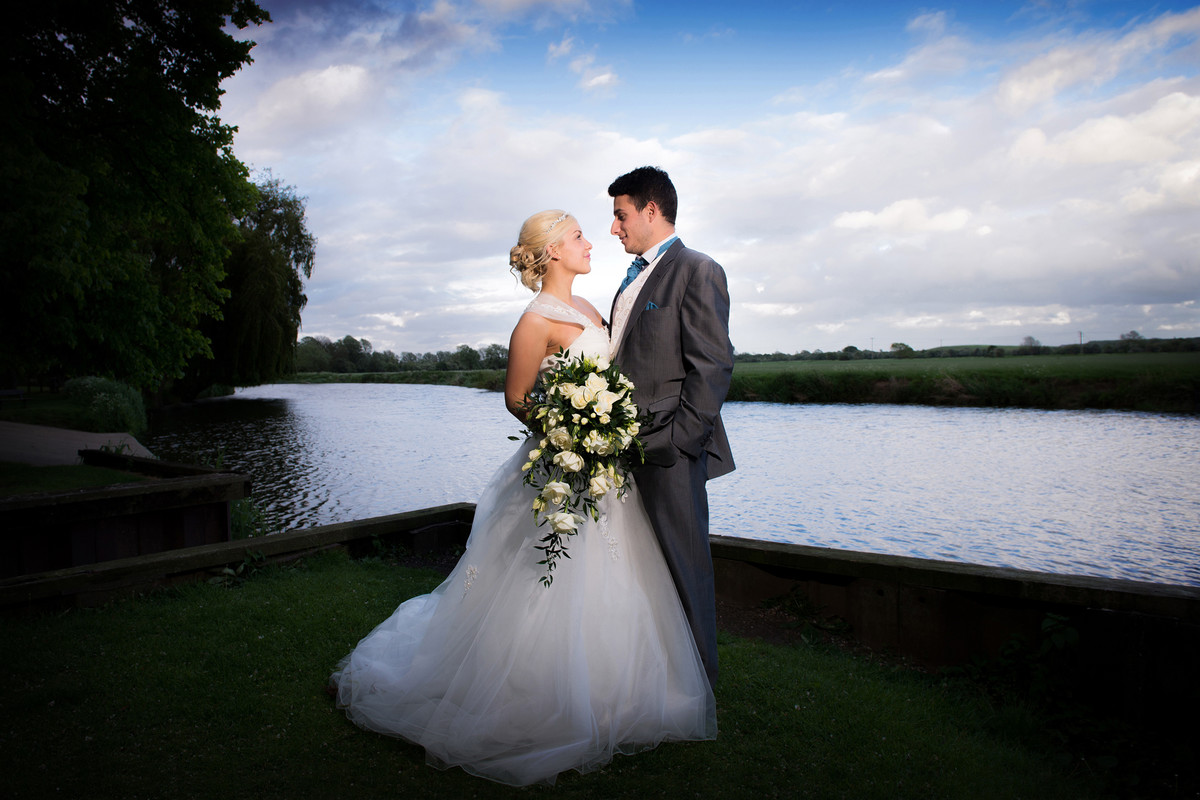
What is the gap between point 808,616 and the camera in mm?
4242

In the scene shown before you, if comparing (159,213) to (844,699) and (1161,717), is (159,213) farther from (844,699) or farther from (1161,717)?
(1161,717)

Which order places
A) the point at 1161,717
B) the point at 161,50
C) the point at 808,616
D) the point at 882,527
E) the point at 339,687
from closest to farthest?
the point at 1161,717
the point at 339,687
the point at 808,616
the point at 161,50
the point at 882,527

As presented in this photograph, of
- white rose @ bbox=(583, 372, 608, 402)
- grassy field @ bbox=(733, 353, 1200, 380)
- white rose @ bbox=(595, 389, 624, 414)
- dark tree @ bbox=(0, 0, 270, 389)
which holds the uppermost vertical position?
dark tree @ bbox=(0, 0, 270, 389)

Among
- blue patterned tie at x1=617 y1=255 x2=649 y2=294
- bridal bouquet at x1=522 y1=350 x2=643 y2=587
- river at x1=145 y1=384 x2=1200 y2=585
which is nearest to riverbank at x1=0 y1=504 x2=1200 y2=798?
bridal bouquet at x1=522 y1=350 x2=643 y2=587

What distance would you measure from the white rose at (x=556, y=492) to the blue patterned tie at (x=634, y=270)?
1.11 m

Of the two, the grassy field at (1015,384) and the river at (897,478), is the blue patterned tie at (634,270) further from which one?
the grassy field at (1015,384)

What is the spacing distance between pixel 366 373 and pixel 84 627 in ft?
284

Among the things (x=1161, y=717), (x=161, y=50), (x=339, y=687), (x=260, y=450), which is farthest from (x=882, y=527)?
(x=260, y=450)

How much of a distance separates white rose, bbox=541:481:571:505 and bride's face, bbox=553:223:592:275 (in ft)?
4.07

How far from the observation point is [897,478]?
14570 millimetres

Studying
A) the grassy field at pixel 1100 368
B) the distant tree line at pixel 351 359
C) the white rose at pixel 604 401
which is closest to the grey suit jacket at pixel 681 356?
the white rose at pixel 604 401

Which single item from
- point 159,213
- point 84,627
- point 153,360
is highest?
point 159,213

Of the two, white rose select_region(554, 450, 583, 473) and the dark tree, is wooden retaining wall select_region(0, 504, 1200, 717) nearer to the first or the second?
white rose select_region(554, 450, 583, 473)

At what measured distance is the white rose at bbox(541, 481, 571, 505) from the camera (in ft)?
8.69
